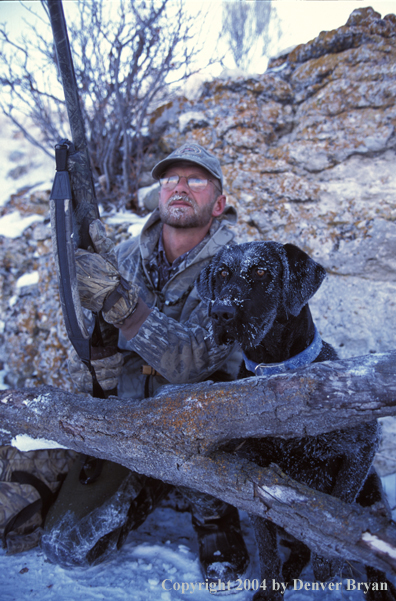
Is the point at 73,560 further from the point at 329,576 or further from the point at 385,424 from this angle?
the point at 385,424

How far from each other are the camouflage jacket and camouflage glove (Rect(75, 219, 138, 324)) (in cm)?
18

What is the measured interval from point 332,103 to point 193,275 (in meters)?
2.46

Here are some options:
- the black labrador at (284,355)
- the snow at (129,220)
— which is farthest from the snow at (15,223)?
the black labrador at (284,355)

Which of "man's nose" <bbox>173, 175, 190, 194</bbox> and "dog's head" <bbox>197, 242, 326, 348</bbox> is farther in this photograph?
"man's nose" <bbox>173, 175, 190, 194</bbox>

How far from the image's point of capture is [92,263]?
2.04 m

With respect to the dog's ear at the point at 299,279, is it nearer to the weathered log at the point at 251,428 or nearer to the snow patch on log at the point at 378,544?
the weathered log at the point at 251,428

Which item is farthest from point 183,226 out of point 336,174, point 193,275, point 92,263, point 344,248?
point 336,174

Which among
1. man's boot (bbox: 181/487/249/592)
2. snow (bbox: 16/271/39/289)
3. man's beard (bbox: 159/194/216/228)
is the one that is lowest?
man's boot (bbox: 181/487/249/592)

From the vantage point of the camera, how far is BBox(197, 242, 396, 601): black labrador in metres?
1.88

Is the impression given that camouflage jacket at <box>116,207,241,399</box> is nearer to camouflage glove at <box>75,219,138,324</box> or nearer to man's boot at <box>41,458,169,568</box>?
camouflage glove at <box>75,219,138,324</box>

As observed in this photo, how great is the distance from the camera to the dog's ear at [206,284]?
2.25 metres

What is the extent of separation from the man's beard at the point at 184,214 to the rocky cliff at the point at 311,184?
976 millimetres

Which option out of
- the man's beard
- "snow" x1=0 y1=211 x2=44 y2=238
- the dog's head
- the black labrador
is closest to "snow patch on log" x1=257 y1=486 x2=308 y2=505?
the black labrador

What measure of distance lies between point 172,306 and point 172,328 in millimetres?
633
